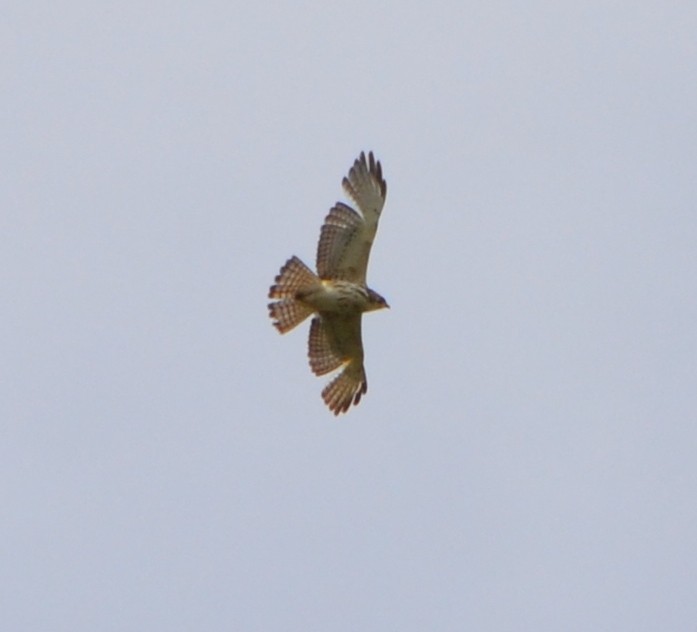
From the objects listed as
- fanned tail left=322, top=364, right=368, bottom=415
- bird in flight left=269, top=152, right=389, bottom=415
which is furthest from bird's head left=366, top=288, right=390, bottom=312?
fanned tail left=322, top=364, right=368, bottom=415

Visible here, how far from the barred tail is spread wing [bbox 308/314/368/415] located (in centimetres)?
32

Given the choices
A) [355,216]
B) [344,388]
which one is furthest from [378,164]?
[344,388]

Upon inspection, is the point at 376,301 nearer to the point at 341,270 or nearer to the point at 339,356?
the point at 341,270

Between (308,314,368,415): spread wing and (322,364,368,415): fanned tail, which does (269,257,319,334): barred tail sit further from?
(322,364,368,415): fanned tail

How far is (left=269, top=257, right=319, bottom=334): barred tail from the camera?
28891 mm

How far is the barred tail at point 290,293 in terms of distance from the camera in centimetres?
2889

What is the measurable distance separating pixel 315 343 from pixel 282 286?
3.70 ft

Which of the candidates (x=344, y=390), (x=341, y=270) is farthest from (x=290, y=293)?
(x=344, y=390)

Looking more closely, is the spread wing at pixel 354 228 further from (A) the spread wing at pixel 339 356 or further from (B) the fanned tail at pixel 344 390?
(B) the fanned tail at pixel 344 390

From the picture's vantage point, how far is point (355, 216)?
28.9 m

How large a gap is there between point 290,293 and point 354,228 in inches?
39.2

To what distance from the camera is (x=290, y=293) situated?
95.2 feet

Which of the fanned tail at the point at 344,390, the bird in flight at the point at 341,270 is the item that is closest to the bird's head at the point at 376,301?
the bird in flight at the point at 341,270

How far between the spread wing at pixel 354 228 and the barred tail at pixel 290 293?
196 mm
